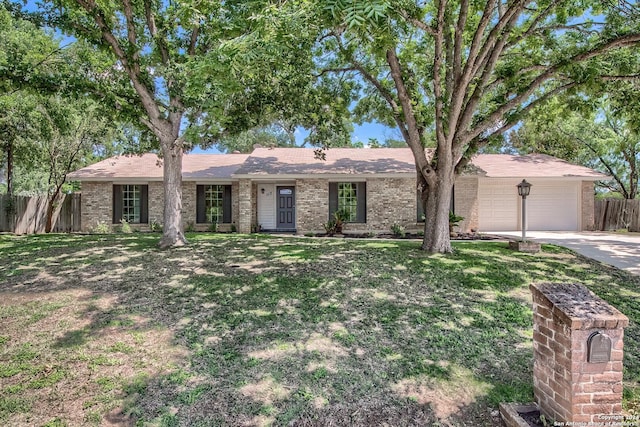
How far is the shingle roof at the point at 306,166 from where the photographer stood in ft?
46.7

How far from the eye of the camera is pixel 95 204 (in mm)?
15086

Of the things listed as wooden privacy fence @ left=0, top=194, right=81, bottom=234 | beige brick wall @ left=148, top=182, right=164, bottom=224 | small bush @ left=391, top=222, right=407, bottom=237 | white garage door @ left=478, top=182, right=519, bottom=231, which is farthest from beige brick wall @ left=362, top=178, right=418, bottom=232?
wooden privacy fence @ left=0, top=194, right=81, bottom=234

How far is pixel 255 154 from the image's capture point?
16625 millimetres

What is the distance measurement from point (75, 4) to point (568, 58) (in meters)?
A: 10.6

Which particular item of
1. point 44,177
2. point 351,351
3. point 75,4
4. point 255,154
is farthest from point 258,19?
point 44,177

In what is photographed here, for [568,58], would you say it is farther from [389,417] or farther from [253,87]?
[389,417]

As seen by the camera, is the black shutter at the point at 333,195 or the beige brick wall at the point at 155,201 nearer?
the black shutter at the point at 333,195

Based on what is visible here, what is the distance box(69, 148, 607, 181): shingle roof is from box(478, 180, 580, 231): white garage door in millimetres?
778

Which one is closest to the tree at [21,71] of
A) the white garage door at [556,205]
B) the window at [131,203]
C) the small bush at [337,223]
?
the window at [131,203]

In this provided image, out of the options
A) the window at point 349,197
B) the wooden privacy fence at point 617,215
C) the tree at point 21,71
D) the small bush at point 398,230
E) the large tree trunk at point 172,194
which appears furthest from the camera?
the wooden privacy fence at point 617,215

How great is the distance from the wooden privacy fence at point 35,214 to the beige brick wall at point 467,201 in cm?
1629

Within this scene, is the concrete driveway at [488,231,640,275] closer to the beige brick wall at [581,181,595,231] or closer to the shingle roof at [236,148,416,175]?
the beige brick wall at [581,181,595,231]

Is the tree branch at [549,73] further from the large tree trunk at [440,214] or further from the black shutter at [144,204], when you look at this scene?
the black shutter at [144,204]

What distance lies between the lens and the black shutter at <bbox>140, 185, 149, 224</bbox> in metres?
15.2
